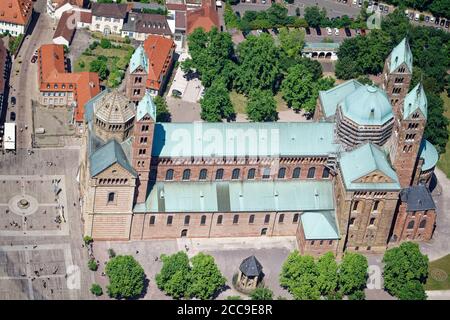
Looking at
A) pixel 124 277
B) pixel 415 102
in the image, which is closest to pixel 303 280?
pixel 124 277

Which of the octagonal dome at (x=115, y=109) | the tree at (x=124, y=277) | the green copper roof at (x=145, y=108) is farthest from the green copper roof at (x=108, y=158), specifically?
the tree at (x=124, y=277)

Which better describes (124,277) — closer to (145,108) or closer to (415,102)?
(145,108)

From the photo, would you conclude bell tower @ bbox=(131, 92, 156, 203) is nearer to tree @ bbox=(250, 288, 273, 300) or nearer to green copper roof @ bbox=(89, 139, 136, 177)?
green copper roof @ bbox=(89, 139, 136, 177)

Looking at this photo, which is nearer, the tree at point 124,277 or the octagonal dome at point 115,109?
the tree at point 124,277

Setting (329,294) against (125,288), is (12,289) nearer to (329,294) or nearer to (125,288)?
(125,288)

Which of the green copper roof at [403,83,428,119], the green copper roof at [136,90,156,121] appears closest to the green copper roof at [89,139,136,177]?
the green copper roof at [136,90,156,121]

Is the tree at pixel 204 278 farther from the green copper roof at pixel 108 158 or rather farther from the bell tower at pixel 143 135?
the green copper roof at pixel 108 158
